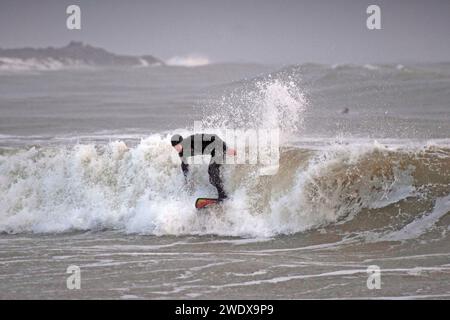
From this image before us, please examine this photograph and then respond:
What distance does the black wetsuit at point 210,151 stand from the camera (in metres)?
13.7

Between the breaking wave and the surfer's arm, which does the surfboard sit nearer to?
the breaking wave

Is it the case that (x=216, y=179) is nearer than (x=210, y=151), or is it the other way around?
(x=210, y=151)

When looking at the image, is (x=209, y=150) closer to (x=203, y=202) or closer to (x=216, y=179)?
(x=216, y=179)

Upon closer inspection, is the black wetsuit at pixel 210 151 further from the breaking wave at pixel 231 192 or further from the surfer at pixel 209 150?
the breaking wave at pixel 231 192

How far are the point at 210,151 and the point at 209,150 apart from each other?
27mm

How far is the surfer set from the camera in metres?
13.7

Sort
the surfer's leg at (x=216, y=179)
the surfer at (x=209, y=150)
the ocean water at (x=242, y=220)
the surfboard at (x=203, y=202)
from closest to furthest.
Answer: the ocean water at (x=242, y=220), the surfer at (x=209, y=150), the surfboard at (x=203, y=202), the surfer's leg at (x=216, y=179)

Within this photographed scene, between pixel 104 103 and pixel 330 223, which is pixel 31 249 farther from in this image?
pixel 104 103

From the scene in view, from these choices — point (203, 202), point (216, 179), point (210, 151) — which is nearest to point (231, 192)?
point (216, 179)

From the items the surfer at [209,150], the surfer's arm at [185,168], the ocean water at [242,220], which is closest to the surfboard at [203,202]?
the ocean water at [242,220]

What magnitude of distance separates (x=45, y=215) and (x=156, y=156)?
7.44ft

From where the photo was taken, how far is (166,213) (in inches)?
551

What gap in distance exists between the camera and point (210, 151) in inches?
543

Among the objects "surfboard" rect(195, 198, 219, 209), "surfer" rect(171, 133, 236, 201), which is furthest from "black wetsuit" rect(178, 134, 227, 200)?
"surfboard" rect(195, 198, 219, 209)
